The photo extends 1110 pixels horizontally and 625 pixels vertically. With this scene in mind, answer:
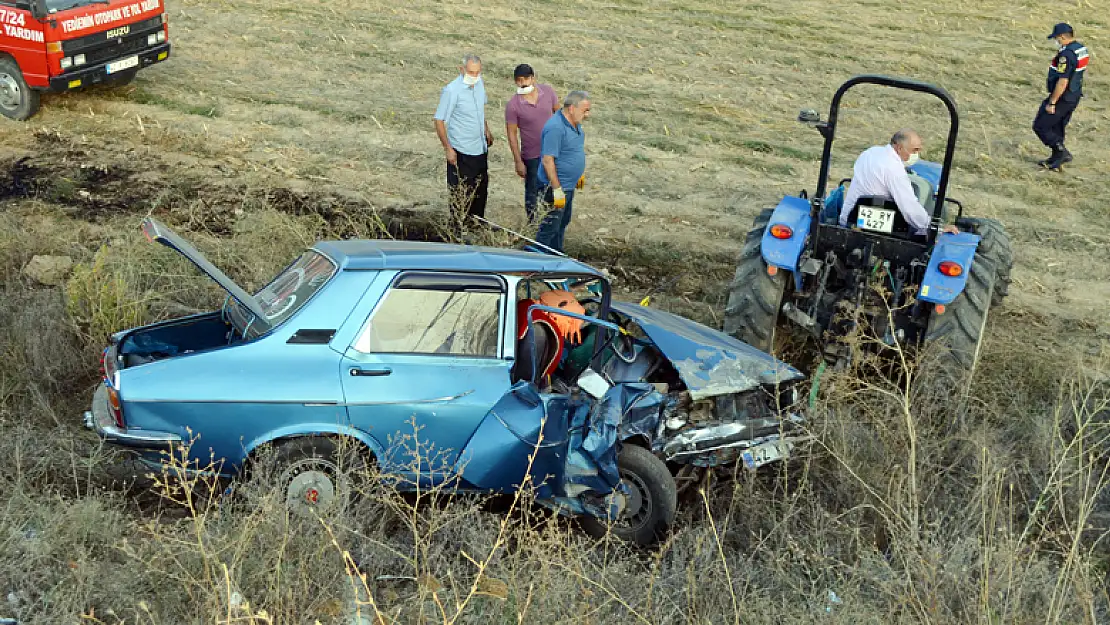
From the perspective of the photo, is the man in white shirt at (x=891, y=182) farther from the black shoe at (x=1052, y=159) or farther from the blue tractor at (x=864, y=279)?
the black shoe at (x=1052, y=159)

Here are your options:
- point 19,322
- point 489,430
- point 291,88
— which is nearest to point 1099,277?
point 489,430

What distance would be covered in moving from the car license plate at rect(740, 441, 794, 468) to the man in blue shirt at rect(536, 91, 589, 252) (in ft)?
11.1

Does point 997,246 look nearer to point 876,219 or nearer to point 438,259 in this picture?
point 876,219

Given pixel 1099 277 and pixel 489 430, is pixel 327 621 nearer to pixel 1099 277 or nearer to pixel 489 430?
pixel 489 430

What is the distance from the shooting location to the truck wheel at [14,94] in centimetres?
1261

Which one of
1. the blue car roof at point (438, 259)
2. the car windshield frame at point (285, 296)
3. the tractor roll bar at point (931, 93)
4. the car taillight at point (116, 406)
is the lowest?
the car taillight at point (116, 406)

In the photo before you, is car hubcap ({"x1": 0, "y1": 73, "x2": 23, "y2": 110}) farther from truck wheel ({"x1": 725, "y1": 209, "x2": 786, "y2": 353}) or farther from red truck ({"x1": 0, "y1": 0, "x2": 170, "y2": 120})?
truck wheel ({"x1": 725, "y1": 209, "x2": 786, "y2": 353})

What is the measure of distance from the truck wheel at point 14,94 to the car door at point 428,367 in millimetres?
9639

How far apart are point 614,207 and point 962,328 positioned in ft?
16.8

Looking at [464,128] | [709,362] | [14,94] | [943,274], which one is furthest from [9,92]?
[943,274]

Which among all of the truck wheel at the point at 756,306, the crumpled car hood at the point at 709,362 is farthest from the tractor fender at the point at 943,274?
the crumpled car hood at the point at 709,362

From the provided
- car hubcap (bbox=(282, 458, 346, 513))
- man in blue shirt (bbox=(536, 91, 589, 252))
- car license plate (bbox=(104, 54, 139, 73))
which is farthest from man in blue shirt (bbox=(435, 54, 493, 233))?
car license plate (bbox=(104, 54, 139, 73))

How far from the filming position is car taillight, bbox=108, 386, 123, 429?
16.5 ft

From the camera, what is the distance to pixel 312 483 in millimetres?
5148
